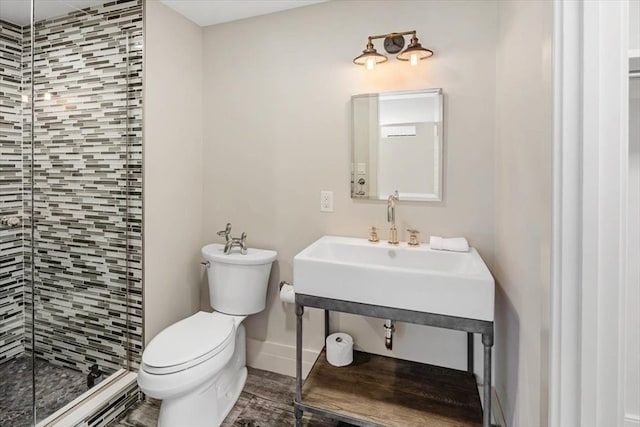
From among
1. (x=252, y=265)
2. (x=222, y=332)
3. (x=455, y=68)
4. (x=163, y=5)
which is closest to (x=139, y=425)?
(x=222, y=332)

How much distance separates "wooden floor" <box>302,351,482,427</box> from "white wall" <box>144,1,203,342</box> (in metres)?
1.02

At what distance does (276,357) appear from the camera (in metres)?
2.10

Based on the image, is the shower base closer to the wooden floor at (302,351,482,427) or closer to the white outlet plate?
the wooden floor at (302,351,482,427)

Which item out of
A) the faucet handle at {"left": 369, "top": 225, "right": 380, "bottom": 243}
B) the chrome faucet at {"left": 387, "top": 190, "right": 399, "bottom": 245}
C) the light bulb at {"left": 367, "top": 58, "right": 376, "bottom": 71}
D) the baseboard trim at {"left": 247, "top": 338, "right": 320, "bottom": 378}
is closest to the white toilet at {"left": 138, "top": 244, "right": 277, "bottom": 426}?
the baseboard trim at {"left": 247, "top": 338, "right": 320, "bottom": 378}

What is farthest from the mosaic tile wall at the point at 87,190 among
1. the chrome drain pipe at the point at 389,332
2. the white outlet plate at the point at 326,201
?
the chrome drain pipe at the point at 389,332

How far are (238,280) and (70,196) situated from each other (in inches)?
42.9

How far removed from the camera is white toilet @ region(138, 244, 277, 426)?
1.42 meters

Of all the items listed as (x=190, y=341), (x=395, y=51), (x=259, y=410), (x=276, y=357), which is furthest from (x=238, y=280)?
(x=395, y=51)

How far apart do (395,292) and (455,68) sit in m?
1.20

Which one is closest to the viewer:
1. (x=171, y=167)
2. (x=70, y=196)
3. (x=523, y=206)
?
(x=523, y=206)

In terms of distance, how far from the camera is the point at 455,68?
5.46ft

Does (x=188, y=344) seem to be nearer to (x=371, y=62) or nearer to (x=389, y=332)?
(x=389, y=332)

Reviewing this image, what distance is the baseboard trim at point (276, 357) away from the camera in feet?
6.59

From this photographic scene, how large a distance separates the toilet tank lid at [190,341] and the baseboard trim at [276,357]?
1.37ft
